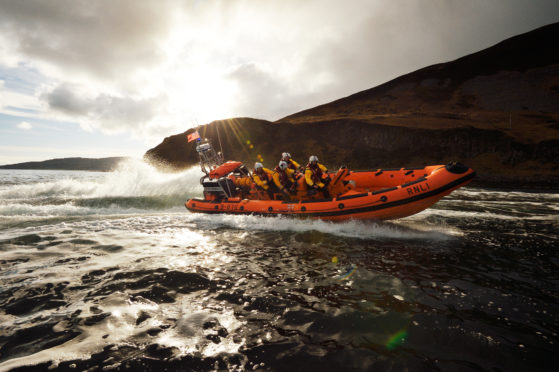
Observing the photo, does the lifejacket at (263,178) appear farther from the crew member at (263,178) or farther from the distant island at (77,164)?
the distant island at (77,164)

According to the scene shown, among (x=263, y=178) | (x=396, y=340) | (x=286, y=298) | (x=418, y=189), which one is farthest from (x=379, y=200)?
(x=396, y=340)

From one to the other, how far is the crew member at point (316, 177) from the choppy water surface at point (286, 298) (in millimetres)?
1291

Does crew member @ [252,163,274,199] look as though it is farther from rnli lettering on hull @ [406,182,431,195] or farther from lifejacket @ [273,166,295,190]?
rnli lettering on hull @ [406,182,431,195]

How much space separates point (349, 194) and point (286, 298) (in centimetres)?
491

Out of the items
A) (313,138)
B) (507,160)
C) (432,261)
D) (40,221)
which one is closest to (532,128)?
(507,160)

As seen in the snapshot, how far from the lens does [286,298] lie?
330 cm

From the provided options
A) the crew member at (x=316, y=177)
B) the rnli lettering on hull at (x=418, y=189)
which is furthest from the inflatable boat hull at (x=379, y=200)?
the crew member at (x=316, y=177)

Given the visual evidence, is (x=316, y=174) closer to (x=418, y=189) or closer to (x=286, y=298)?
(x=418, y=189)

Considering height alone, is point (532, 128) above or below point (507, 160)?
above

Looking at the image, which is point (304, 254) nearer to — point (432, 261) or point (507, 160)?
point (432, 261)

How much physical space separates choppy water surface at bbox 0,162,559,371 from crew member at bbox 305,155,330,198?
129cm

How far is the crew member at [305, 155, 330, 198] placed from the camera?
760cm

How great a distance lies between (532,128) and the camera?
82.7 feet

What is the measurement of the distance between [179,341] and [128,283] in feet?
5.93
